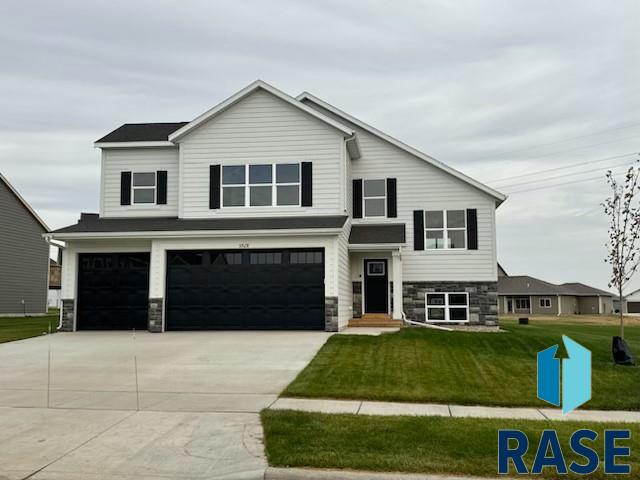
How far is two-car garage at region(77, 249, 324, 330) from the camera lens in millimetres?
19594

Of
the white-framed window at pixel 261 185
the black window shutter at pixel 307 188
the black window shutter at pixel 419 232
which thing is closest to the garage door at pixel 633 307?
the black window shutter at pixel 419 232

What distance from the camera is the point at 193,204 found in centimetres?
2164

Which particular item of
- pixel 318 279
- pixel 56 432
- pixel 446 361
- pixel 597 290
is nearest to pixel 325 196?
pixel 318 279

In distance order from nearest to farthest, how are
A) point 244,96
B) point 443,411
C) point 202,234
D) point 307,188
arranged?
point 443,411
point 202,234
point 307,188
point 244,96

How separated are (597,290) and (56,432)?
244 ft

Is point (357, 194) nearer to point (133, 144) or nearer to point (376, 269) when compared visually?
point (376, 269)

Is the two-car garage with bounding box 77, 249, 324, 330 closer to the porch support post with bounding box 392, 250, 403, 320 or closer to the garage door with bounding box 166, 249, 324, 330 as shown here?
the garage door with bounding box 166, 249, 324, 330

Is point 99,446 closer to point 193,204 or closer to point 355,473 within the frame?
point 355,473

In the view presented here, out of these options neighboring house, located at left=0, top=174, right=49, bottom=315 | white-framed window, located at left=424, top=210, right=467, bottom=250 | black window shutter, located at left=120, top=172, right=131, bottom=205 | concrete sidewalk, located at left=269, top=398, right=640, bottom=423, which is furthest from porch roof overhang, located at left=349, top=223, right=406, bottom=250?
neighboring house, located at left=0, top=174, right=49, bottom=315

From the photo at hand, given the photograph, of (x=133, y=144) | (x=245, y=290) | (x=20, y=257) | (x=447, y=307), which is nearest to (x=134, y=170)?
(x=133, y=144)

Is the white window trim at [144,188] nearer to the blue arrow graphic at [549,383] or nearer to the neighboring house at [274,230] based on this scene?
the neighboring house at [274,230]

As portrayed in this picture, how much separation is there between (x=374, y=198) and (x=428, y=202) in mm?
2088

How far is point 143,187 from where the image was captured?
23516 mm

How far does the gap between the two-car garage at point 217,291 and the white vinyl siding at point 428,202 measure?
4888 mm
